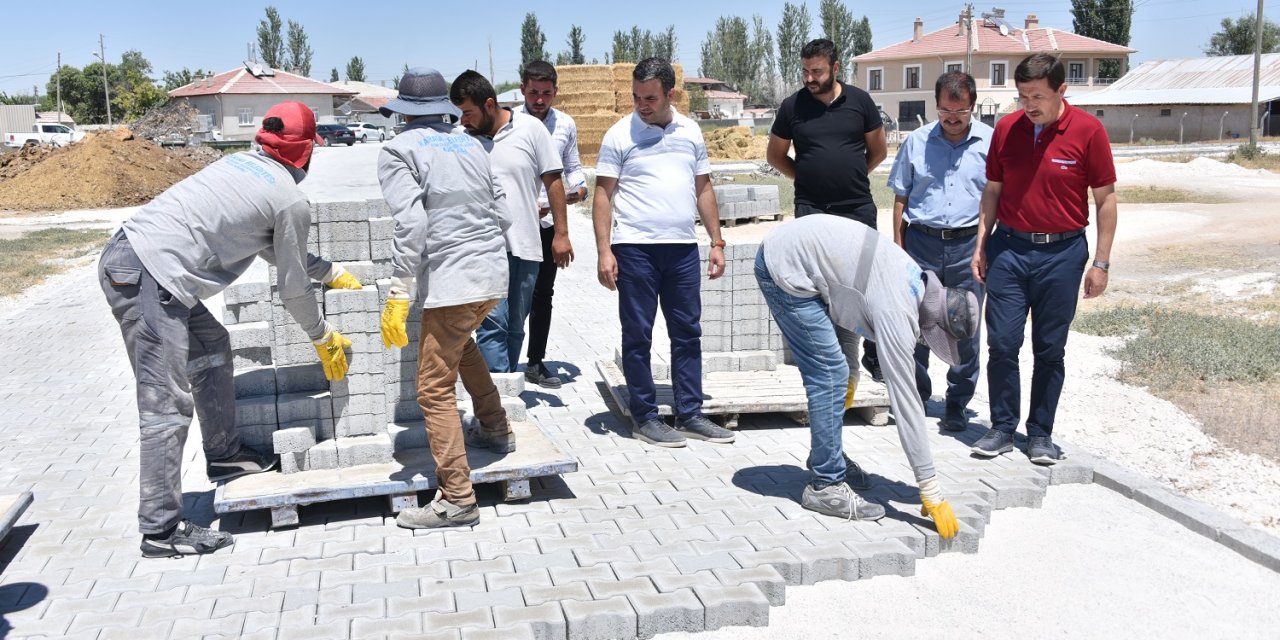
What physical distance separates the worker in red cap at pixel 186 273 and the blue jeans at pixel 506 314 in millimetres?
1747

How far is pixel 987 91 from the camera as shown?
199 feet

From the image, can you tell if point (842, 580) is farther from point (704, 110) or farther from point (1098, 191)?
point (704, 110)

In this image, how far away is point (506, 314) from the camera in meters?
6.13

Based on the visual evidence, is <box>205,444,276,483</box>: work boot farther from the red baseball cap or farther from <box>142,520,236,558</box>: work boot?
the red baseball cap

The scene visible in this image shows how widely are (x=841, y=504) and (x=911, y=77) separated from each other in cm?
6295

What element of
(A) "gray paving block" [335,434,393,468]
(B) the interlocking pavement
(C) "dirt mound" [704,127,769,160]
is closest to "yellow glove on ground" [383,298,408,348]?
(A) "gray paving block" [335,434,393,468]

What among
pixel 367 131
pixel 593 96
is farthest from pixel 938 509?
pixel 367 131

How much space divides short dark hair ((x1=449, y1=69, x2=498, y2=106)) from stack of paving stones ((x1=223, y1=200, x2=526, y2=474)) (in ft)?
2.53

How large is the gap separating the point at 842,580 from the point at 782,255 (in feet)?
4.52

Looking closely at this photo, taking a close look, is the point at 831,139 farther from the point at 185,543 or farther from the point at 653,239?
the point at 185,543

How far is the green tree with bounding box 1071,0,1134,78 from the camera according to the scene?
67.2 m

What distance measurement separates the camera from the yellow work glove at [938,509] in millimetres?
4195

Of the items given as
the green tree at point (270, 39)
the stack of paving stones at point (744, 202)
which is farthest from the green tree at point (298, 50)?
the stack of paving stones at point (744, 202)

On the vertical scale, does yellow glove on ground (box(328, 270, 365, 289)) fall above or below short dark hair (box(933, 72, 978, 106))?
below
